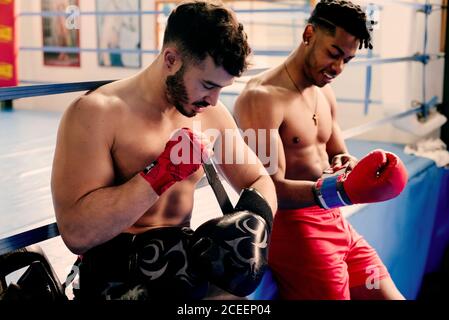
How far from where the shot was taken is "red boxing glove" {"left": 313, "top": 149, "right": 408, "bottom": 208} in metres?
1.58

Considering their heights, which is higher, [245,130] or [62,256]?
[245,130]

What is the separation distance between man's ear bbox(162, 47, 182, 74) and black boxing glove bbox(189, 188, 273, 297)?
0.36 m

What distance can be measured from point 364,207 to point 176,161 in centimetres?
154

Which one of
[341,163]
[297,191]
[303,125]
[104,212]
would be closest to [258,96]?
[303,125]

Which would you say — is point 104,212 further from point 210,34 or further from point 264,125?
point 264,125

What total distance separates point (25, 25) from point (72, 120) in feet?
18.2

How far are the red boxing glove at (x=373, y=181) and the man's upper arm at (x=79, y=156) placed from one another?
737 millimetres

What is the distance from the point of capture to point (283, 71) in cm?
191

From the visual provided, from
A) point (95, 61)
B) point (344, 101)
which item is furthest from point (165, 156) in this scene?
point (95, 61)

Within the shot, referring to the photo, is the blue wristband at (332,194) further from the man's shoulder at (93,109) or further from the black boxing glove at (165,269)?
the man's shoulder at (93,109)

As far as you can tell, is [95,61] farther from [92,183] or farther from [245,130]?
[92,183]

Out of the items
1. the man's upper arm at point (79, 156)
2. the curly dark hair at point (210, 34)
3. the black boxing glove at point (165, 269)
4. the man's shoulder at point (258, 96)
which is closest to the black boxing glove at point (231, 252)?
the black boxing glove at point (165, 269)

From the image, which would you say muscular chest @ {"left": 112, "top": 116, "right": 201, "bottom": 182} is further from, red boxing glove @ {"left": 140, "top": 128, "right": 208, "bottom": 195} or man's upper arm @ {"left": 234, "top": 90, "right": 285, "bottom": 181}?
man's upper arm @ {"left": 234, "top": 90, "right": 285, "bottom": 181}

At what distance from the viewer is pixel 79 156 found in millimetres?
1175
